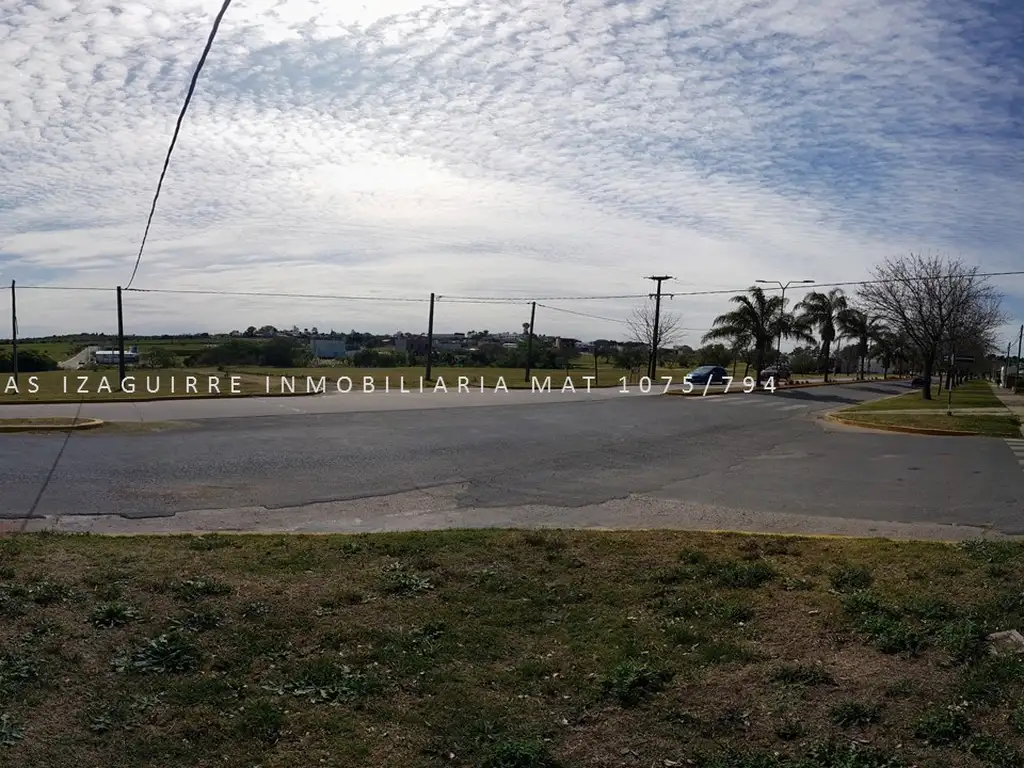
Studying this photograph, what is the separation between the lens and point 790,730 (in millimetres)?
4102

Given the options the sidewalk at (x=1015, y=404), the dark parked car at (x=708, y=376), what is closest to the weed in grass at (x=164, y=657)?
the sidewalk at (x=1015, y=404)

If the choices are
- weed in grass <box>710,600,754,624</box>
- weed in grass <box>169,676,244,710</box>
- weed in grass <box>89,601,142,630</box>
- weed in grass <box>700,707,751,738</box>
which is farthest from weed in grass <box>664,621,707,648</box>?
weed in grass <box>89,601,142,630</box>

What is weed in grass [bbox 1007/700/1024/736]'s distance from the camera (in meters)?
4.04

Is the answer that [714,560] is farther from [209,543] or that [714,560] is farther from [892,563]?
[209,543]

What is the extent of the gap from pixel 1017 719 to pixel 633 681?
1.84 metres

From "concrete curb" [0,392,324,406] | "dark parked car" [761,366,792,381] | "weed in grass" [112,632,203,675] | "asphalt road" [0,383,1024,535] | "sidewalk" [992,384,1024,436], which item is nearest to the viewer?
"weed in grass" [112,632,203,675]

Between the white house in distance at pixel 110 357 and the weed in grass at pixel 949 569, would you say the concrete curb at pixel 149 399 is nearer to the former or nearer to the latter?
the white house in distance at pixel 110 357

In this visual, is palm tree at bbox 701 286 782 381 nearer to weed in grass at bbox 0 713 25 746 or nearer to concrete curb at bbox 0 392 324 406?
concrete curb at bbox 0 392 324 406

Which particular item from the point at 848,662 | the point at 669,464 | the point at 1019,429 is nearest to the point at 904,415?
the point at 1019,429

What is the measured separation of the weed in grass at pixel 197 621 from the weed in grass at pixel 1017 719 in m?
4.36

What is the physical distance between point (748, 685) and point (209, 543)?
15.5 ft

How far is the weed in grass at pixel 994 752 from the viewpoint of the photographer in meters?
3.77

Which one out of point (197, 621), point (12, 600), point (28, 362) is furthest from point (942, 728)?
point (28, 362)

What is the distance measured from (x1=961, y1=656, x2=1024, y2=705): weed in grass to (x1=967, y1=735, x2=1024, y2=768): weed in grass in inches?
16.5
